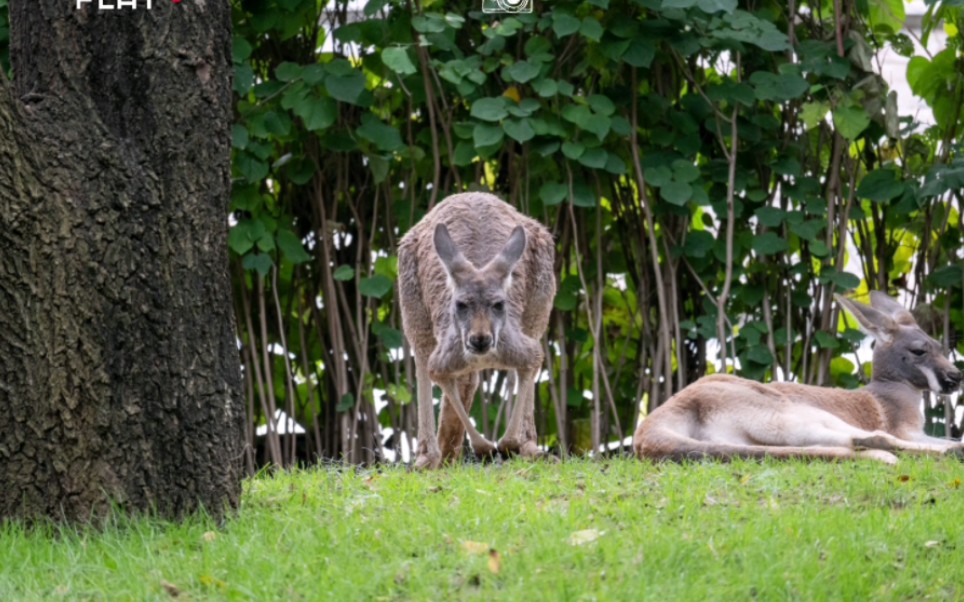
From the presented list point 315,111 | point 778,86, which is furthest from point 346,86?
point 778,86

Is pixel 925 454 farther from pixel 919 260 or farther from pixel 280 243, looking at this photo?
pixel 280 243

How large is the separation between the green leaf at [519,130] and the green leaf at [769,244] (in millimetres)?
1660

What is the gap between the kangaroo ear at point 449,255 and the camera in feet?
26.3

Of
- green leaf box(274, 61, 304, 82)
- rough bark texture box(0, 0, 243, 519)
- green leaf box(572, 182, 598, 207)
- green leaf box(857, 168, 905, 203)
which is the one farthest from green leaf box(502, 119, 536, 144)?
rough bark texture box(0, 0, 243, 519)

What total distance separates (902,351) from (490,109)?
291 centimetres

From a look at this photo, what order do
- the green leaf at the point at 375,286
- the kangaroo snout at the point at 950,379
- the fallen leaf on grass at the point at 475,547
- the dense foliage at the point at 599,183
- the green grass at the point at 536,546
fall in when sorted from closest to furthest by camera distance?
the green grass at the point at 536,546
the fallen leaf on grass at the point at 475,547
the kangaroo snout at the point at 950,379
the dense foliage at the point at 599,183
the green leaf at the point at 375,286

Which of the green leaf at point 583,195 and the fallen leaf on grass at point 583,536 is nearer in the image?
the fallen leaf on grass at point 583,536

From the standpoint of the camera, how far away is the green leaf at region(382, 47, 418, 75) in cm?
878


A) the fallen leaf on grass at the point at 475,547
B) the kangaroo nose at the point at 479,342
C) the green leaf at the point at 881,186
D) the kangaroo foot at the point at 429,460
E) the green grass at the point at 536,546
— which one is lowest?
the kangaroo foot at the point at 429,460

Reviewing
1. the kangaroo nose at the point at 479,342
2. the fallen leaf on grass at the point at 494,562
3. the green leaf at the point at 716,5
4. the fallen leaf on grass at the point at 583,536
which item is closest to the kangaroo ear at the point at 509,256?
the kangaroo nose at the point at 479,342

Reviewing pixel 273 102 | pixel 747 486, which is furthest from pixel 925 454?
pixel 273 102

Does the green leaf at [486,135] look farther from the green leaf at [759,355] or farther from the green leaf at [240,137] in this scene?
the green leaf at [759,355]

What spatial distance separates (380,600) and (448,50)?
537 cm

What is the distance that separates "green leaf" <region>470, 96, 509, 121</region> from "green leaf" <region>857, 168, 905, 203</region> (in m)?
2.47
